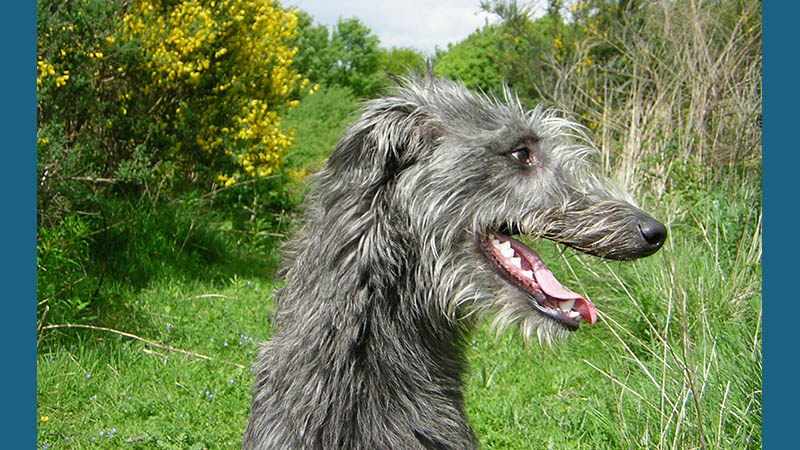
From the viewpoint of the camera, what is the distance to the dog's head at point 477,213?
2.51 metres

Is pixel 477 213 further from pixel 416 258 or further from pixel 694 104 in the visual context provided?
pixel 694 104

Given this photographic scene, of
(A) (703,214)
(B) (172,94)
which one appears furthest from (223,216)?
(A) (703,214)

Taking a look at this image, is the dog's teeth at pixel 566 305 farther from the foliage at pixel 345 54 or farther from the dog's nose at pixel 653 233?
the foliage at pixel 345 54

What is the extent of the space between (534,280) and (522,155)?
0.47m

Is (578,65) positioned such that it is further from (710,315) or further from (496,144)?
(496,144)

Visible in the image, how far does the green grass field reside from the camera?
12.5 feet

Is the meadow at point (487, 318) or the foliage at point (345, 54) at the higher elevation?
the foliage at point (345, 54)

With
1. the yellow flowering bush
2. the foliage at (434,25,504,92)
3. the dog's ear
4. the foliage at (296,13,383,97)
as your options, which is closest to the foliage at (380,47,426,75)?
the foliage at (296,13,383,97)

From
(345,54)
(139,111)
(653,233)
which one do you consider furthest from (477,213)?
(345,54)

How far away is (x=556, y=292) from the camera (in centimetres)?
254

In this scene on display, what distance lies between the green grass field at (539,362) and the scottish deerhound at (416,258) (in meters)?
0.88

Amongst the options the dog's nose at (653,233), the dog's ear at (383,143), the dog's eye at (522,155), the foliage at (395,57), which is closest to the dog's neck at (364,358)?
the dog's ear at (383,143)

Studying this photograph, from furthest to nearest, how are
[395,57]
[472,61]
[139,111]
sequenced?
1. [395,57]
2. [472,61]
3. [139,111]

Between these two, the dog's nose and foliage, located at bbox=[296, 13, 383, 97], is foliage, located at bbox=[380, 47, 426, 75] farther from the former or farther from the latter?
the dog's nose
